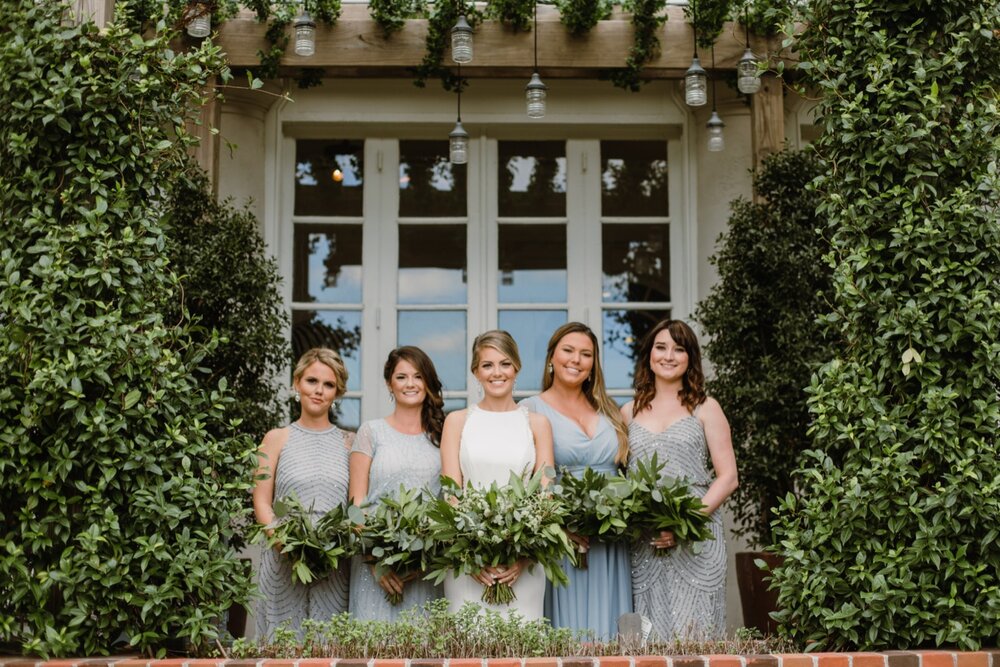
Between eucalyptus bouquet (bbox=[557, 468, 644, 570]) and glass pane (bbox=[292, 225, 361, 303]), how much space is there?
3433 mm

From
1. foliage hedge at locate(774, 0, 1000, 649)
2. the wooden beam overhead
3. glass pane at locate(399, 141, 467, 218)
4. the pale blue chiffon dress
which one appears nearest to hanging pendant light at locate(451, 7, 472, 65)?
the wooden beam overhead

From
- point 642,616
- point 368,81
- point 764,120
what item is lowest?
point 642,616

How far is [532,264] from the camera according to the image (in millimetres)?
7352

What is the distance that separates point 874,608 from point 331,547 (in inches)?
79.0

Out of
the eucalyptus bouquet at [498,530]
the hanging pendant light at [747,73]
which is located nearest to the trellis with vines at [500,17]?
the hanging pendant light at [747,73]

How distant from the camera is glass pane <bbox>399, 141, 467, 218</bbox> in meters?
7.41

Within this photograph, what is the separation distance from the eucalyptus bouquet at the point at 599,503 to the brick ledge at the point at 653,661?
70 centimetres

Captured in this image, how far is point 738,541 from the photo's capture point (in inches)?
266

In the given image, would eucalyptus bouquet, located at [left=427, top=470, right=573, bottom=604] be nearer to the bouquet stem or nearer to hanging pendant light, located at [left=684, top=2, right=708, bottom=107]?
the bouquet stem

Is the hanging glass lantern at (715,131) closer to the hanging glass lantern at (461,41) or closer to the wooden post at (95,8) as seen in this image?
the hanging glass lantern at (461,41)

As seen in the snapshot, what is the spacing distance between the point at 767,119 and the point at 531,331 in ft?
6.72

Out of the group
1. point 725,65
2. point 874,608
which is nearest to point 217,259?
point 725,65

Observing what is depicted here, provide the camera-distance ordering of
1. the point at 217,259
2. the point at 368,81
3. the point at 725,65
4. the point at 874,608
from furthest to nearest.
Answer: the point at 368,81 < the point at 725,65 < the point at 217,259 < the point at 874,608

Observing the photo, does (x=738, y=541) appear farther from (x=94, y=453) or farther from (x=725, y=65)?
(x=94, y=453)
